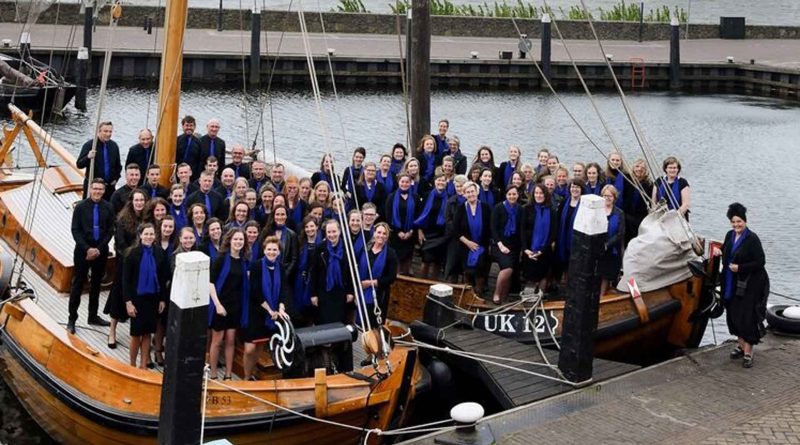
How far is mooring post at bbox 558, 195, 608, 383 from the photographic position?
10492mm

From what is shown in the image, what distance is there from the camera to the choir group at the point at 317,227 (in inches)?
408

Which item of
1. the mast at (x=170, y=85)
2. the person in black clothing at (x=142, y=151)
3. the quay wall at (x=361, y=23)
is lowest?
the person in black clothing at (x=142, y=151)

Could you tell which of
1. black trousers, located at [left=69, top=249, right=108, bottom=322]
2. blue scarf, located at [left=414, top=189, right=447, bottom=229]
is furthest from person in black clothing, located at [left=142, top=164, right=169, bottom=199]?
blue scarf, located at [left=414, top=189, right=447, bottom=229]

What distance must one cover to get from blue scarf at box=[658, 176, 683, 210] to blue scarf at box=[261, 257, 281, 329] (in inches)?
190

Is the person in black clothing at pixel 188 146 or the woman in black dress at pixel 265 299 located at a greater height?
the person in black clothing at pixel 188 146

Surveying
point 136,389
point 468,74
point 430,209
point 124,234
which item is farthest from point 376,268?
point 468,74

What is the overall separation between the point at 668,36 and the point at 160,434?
141 feet

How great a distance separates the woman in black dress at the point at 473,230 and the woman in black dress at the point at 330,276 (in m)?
1.94

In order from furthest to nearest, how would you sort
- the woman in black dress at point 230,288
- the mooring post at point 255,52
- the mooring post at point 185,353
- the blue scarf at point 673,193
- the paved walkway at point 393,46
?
the paved walkway at point 393,46
the mooring post at point 255,52
the blue scarf at point 673,193
the woman in black dress at point 230,288
the mooring post at point 185,353

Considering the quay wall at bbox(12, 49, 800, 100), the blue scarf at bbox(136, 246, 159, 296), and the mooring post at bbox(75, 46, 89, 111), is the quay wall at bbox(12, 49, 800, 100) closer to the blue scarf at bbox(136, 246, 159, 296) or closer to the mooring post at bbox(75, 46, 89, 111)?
the mooring post at bbox(75, 46, 89, 111)

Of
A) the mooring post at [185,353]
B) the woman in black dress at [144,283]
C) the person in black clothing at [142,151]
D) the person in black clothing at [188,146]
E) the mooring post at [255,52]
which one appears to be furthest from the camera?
the mooring post at [255,52]

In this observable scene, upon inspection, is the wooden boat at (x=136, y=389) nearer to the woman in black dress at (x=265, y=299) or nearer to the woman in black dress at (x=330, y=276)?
the woman in black dress at (x=265, y=299)

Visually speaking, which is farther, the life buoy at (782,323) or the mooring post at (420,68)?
the mooring post at (420,68)

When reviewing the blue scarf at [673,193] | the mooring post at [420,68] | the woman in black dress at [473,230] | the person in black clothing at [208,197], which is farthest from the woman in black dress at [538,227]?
the mooring post at [420,68]
